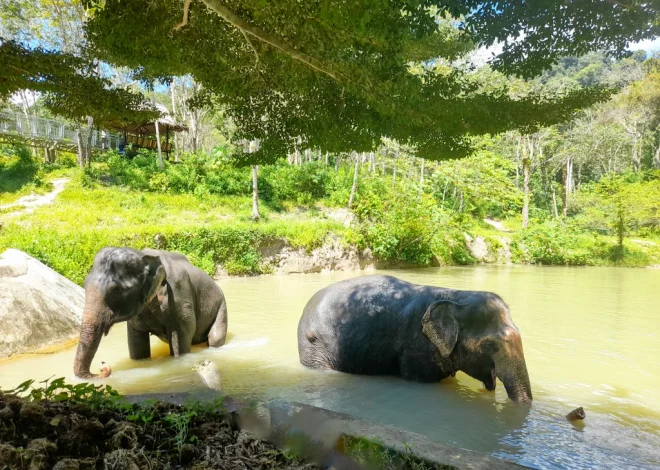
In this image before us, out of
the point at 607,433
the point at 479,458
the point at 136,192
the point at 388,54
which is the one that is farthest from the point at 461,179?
the point at 479,458

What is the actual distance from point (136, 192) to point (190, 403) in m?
20.8

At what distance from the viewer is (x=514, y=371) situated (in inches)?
176

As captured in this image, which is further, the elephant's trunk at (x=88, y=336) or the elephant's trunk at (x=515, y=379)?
the elephant's trunk at (x=88, y=336)

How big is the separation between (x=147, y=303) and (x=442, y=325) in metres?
3.42

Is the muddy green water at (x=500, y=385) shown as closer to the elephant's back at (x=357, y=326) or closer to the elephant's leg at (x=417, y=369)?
the elephant's leg at (x=417, y=369)

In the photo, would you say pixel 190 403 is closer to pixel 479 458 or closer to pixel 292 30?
pixel 479 458

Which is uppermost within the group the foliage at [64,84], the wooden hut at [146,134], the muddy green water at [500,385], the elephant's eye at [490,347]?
the wooden hut at [146,134]

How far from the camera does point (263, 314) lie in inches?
381

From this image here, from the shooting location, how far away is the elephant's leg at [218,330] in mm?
7008

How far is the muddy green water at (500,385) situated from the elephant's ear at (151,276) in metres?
1.00

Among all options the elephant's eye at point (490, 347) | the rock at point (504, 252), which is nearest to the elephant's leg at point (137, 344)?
the elephant's eye at point (490, 347)

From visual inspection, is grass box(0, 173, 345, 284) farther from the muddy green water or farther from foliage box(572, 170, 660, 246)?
foliage box(572, 170, 660, 246)

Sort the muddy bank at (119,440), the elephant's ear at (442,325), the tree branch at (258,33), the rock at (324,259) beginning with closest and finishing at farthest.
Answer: the muddy bank at (119,440) → the tree branch at (258,33) → the elephant's ear at (442,325) → the rock at (324,259)

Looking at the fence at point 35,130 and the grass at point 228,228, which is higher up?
the fence at point 35,130
